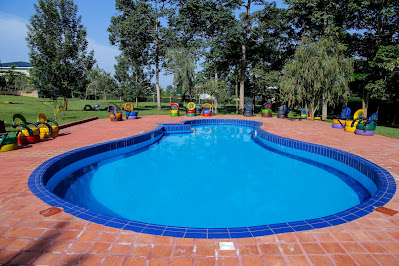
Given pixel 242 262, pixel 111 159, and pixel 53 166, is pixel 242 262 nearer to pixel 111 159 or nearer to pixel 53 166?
pixel 53 166

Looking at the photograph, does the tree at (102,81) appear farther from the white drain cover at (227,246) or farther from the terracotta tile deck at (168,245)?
the white drain cover at (227,246)

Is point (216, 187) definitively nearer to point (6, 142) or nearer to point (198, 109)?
point (6, 142)

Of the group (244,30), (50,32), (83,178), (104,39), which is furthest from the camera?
(104,39)

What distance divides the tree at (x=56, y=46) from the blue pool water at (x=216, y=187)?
14.3 m

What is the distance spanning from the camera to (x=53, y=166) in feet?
19.6

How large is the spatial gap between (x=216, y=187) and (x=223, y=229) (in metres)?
3.00

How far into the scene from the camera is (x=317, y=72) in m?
13.2

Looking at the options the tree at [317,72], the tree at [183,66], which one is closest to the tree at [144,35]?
the tree at [183,66]

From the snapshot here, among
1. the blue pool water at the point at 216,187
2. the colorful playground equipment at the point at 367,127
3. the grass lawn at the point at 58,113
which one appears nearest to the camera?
the blue pool water at the point at 216,187

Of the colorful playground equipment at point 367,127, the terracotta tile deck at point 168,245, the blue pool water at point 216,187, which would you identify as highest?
the colorful playground equipment at point 367,127

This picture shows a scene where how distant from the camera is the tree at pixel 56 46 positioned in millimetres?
17812

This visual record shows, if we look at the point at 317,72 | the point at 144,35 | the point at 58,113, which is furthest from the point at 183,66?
the point at 317,72

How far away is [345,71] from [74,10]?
2170 centimetres

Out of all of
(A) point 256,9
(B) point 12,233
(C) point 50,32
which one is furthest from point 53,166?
(A) point 256,9
